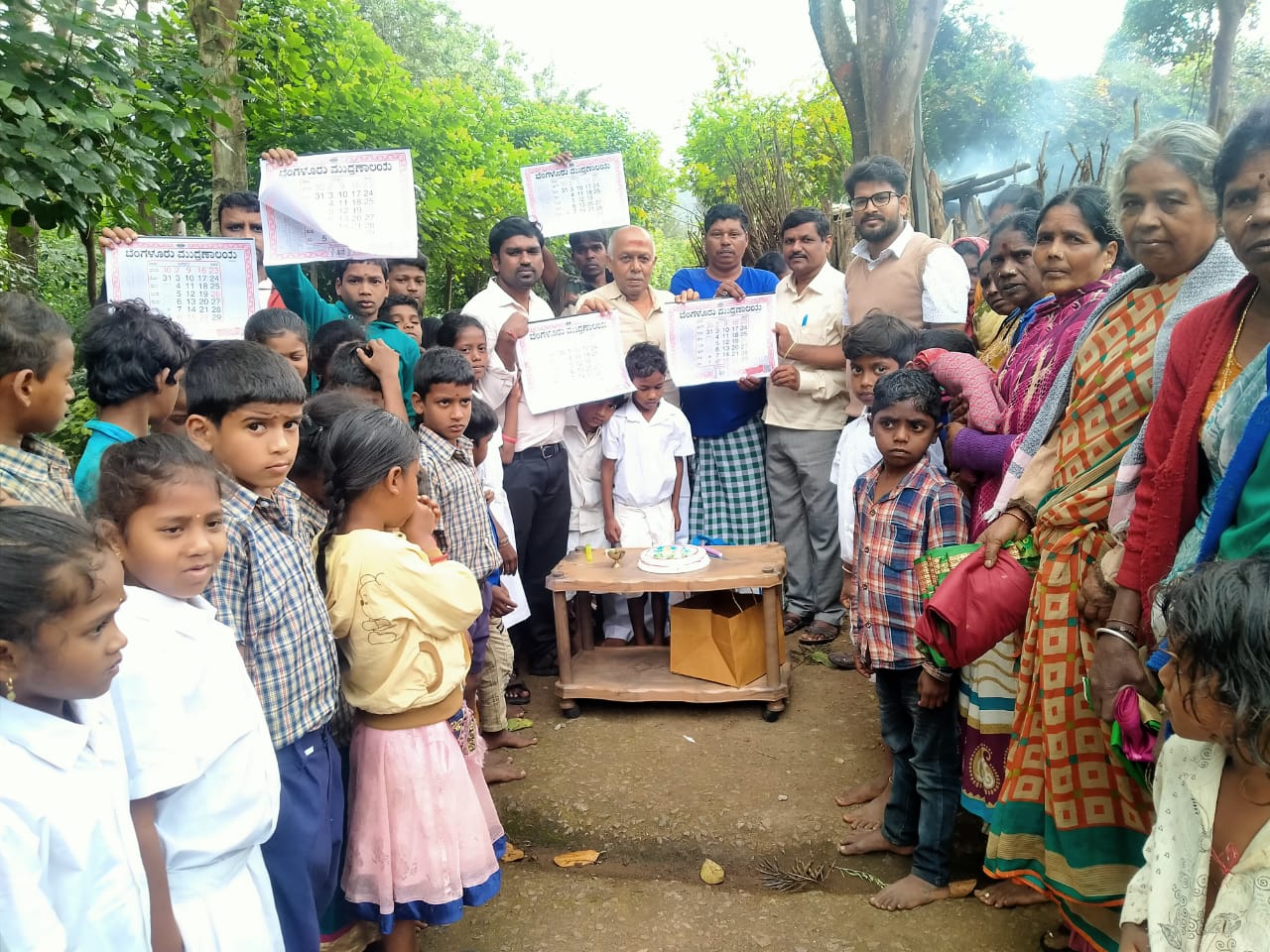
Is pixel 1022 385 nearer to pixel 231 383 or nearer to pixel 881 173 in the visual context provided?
pixel 881 173

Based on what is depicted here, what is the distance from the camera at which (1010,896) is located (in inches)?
106

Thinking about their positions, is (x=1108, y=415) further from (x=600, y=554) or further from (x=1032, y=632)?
(x=600, y=554)

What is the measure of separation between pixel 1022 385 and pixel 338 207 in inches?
109

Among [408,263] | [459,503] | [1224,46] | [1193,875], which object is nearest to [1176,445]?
[1193,875]

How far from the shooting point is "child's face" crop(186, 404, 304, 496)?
2.14 m

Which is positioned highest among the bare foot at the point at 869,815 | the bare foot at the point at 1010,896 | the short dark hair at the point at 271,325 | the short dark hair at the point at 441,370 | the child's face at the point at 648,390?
the short dark hair at the point at 271,325

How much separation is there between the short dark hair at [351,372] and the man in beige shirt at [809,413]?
211cm

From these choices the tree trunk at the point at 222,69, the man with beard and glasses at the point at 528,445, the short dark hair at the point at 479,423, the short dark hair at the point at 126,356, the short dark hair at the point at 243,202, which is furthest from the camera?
the tree trunk at the point at 222,69

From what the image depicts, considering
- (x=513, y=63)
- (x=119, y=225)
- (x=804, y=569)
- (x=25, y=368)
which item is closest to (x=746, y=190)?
(x=804, y=569)

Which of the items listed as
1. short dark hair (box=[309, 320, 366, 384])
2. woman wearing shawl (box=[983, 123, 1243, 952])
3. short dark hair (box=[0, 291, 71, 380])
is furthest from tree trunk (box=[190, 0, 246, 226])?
woman wearing shawl (box=[983, 123, 1243, 952])

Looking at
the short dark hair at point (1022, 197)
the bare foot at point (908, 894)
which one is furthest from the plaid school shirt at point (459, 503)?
the short dark hair at point (1022, 197)

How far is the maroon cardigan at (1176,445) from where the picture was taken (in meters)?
1.73

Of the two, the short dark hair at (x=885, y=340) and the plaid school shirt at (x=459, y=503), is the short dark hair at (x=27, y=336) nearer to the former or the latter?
the plaid school shirt at (x=459, y=503)

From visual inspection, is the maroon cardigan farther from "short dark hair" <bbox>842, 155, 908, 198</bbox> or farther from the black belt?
the black belt
